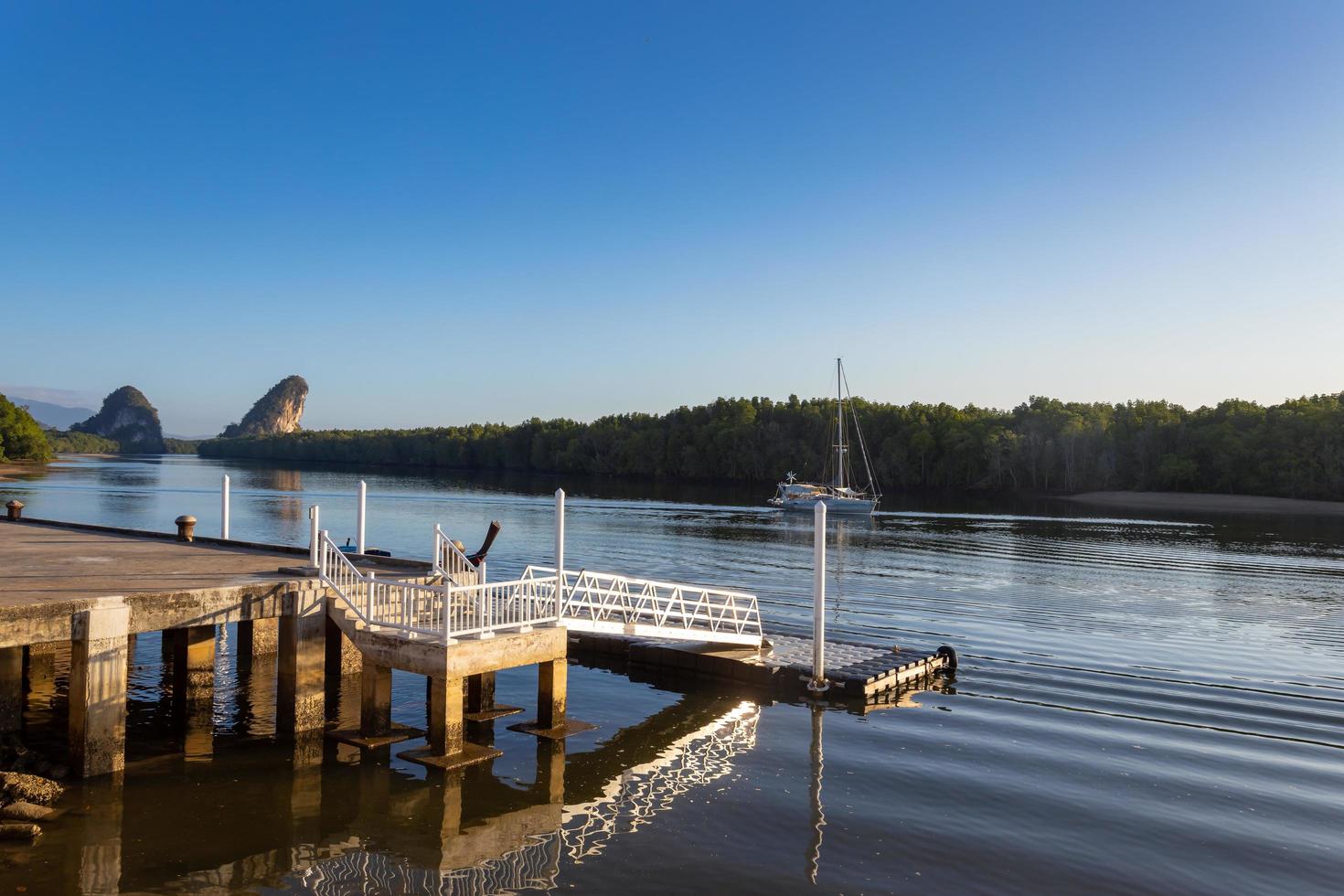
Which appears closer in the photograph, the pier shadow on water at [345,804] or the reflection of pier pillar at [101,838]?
the reflection of pier pillar at [101,838]

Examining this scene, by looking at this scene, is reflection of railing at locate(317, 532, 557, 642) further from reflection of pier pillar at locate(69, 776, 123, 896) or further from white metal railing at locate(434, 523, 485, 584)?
reflection of pier pillar at locate(69, 776, 123, 896)

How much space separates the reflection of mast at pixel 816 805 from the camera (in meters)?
10.9

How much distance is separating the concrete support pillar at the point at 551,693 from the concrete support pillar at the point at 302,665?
3.42m

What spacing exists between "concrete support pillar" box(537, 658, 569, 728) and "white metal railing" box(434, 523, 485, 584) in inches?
76.1

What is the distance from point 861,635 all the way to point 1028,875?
49.9 ft

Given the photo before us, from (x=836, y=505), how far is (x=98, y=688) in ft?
244

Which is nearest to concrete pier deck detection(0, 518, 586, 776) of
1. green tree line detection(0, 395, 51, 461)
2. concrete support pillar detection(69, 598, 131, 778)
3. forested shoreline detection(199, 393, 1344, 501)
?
concrete support pillar detection(69, 598, 131, 778)

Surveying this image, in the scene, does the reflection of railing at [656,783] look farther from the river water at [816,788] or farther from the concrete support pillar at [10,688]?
the concrete support pillar at [10,688]

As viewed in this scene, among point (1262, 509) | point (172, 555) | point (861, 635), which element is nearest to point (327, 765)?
point (172, 555)

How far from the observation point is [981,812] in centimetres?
1258

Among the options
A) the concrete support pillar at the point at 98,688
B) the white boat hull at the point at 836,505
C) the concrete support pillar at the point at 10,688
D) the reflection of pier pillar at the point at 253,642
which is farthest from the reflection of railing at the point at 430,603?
the white boat hull at the point at 836,505

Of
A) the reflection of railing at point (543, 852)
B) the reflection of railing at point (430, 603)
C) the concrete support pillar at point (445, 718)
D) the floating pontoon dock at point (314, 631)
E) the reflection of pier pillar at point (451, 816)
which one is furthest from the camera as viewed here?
the reflection of railing at point (430, 603)

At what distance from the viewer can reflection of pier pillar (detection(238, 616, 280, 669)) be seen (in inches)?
750

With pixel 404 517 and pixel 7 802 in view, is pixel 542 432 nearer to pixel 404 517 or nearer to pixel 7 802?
pixel 404 517
